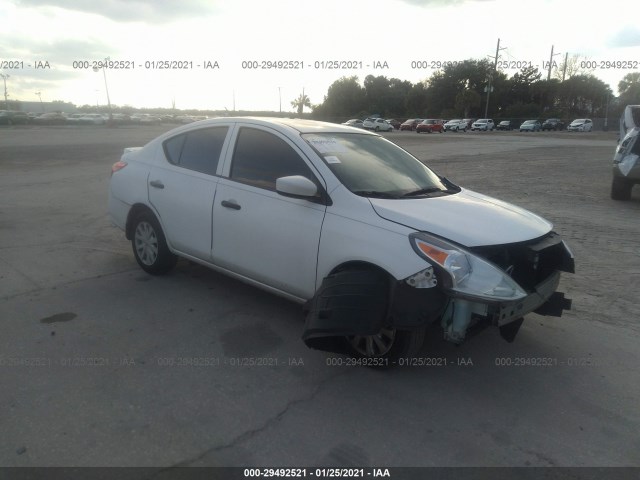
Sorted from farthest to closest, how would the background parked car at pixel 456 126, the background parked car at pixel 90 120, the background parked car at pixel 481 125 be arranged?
the background parked car at pixel 90 120 < the background parked car at pixel 481 125 < the background parked car at pixel 456 126

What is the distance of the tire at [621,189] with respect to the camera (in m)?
10.8

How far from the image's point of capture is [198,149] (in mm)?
5234

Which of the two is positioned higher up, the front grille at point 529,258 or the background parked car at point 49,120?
the front grille at point 529,258

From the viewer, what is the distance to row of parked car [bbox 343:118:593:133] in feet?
178

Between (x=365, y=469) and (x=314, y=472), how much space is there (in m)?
0.27

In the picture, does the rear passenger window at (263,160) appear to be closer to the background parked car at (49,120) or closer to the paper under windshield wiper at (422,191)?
the paper under windshield wiper at (422,191)

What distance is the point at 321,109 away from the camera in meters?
85.9

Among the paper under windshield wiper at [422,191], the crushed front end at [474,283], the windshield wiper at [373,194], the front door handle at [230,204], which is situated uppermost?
the windshield wiper at [373,194]

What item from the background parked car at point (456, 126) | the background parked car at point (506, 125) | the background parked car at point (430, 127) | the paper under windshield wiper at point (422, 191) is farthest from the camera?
the background parked car at point (506, 125)

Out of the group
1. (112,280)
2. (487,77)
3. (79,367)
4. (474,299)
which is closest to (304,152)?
(474,299)

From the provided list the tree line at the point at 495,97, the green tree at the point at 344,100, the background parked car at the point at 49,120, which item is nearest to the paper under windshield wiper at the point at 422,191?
the background parked car at the point at 49,120

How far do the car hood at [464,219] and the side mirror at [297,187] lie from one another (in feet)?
1.53

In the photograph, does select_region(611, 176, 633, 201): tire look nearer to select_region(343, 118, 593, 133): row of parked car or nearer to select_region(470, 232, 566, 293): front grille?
select_region(470, 232, 566, 293): front grille

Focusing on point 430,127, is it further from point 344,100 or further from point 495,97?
point 344,100
